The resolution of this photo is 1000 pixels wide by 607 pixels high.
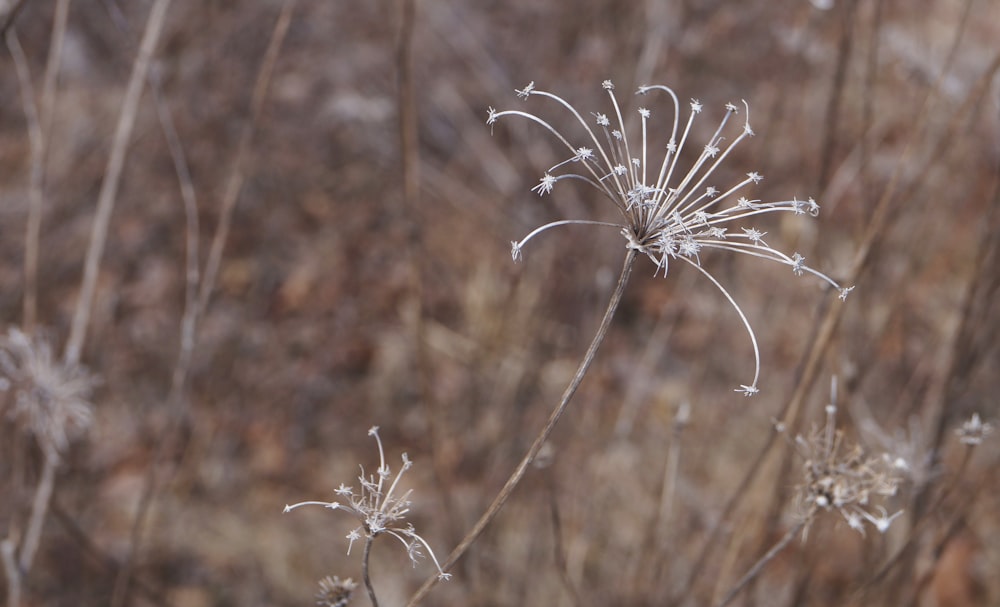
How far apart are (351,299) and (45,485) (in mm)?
1693

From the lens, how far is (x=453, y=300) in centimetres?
297

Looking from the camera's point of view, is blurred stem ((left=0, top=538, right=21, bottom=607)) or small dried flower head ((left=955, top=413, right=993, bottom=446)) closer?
small dried flower head ((left=955, top=413, right=993, bottom=446))

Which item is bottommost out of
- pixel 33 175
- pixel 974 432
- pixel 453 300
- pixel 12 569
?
pixel 12 569

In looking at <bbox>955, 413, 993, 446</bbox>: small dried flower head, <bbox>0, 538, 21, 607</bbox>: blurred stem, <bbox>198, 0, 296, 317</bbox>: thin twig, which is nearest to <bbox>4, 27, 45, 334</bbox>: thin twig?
<bbox>198, 0, 296, 317</bbox>: thin twig

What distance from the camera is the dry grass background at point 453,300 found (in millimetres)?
2232

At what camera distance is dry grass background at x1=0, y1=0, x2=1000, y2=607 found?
2232mm

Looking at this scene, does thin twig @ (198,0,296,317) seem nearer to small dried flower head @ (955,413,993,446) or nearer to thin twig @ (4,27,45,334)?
thin twig @ (4,27,45,334)

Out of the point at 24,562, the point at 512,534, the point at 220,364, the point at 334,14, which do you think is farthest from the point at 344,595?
the point at 334,14

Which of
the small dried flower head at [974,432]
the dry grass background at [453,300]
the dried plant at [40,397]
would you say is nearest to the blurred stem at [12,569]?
the dried plant at [40,397]

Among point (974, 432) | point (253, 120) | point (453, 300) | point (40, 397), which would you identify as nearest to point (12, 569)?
point (40, 397)

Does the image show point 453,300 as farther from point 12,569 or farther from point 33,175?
point 12,569

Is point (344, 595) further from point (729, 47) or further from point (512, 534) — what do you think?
point (729, 47)

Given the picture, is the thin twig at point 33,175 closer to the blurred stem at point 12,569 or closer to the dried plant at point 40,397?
the dried plant at point 40,397

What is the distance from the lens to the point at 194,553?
2.37 metres
